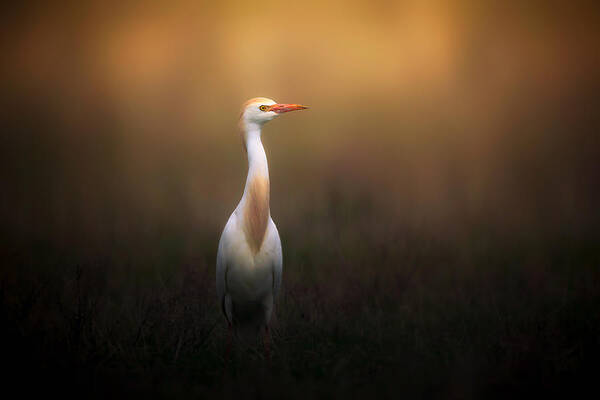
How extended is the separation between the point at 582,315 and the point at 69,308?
→ 361cm

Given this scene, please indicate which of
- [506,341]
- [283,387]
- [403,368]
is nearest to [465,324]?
[506,341]

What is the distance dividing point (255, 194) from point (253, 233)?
11.2 inches

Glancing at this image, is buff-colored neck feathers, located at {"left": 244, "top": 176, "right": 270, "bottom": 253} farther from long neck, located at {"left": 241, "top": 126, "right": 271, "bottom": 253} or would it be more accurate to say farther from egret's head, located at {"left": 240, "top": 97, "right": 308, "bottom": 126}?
egret's head, located at {"left": 240, "top": 97, "right": 308, "bottom": 126}

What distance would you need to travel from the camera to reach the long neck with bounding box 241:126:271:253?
13.1 feet

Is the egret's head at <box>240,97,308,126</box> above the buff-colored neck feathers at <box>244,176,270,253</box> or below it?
above

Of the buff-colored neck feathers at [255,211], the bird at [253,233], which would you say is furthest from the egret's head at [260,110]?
→ the buff-colored neck feathers at [255,211]

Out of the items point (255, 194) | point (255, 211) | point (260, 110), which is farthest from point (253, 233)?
point (260, 110)

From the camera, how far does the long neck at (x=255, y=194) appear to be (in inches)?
158

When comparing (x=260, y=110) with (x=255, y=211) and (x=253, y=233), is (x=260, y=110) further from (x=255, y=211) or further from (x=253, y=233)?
(x=253, y=233)

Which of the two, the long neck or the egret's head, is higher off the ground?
the egret's head

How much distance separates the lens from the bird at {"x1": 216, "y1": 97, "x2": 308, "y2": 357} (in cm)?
403

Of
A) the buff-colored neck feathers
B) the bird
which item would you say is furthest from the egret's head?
the buff-colored neck feathers

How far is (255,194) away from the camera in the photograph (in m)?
4.03

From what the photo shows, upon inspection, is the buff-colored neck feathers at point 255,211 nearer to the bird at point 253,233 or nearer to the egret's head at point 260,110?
the bird at point 253,233
